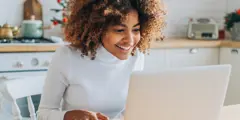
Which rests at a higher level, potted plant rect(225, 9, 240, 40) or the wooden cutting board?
the wooden cutting board

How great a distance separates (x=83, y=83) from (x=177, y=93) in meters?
0.43

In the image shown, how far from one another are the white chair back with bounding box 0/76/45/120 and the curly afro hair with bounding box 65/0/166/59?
0.31m

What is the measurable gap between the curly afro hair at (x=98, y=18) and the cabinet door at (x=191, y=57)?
163 centimetres

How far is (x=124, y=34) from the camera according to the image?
1114 mm

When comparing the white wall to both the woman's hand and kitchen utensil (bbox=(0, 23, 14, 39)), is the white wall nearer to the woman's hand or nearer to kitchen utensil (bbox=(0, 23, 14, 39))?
kitchen utensil (bbox=(0, 23, 14, 39))

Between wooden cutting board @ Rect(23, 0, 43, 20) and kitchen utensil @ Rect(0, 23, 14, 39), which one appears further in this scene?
wooden cutting board @ Rect(23, 0, 43, 20)

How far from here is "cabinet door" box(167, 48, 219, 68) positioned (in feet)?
9.46

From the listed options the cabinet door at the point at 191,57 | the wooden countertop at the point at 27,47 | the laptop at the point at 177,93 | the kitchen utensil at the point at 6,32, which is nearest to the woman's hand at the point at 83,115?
the laptop at the point at 177,93

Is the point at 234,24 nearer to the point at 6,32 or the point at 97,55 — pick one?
the point at 6,32

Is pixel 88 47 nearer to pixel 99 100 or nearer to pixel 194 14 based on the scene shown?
pixel 99 100

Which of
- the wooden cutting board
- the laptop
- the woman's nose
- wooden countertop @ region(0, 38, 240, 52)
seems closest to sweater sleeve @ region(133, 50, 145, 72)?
the woman's nose

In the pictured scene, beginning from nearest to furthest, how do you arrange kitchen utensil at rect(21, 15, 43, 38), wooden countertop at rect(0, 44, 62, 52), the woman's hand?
the woman's hand < wooden countertop at rect(0, 44, 62, 52) < kitchen utensil at rect(21, 15, 43, 38)

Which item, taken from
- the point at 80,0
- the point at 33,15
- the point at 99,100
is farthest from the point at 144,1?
the point at 33,15

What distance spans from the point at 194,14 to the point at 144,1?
7.89 feet
